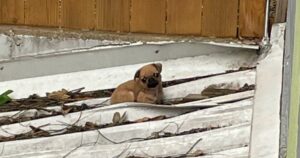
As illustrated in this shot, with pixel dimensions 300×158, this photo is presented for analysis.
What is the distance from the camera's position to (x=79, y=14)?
4078mm

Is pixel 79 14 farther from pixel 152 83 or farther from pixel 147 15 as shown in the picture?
pixel 152 83

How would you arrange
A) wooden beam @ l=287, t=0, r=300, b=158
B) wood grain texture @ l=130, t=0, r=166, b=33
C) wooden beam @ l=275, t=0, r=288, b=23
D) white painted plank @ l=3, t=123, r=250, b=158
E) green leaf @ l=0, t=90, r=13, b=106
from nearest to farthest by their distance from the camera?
wooden beam @ l=287, t=0, r=300, b=158, white painted plank @ l=3, t=123, r=250, b=158, green leaf @ l=0, t=90, r=13, b=106, wooden beam @ l=275, t=0, r=288, b=23, wood grain texture @ l=130, t=0, r=166, b=33

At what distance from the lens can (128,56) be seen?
Answer: 3.97 meters

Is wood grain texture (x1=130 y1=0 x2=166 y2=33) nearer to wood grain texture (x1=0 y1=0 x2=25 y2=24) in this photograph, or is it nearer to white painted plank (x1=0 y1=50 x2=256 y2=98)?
white painted plank (x1=0 y1=50 x2=256 y2=98)

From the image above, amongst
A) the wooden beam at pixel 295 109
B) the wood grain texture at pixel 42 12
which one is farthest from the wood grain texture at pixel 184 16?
the wooden beam at pixel 295 109

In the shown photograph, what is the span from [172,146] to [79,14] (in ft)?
4.17

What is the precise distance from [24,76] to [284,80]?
144 cm

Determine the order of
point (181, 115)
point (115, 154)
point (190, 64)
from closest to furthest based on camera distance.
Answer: point (115, 154) < point (181, 115) < point (190, 64)

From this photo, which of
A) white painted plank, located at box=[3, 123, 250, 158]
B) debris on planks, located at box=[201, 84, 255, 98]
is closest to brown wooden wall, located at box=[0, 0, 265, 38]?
debris on planks, located at box=[201, 84, 255, 98]

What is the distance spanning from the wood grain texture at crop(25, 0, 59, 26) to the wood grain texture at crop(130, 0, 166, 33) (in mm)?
370

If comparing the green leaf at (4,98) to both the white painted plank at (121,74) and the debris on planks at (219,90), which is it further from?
the debris on planks at (219,90)

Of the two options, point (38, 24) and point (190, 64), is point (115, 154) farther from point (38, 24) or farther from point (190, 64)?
point (38, 24)

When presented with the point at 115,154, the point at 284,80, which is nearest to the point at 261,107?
the point at 284,80

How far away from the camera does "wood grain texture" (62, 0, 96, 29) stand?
4.06 metres
